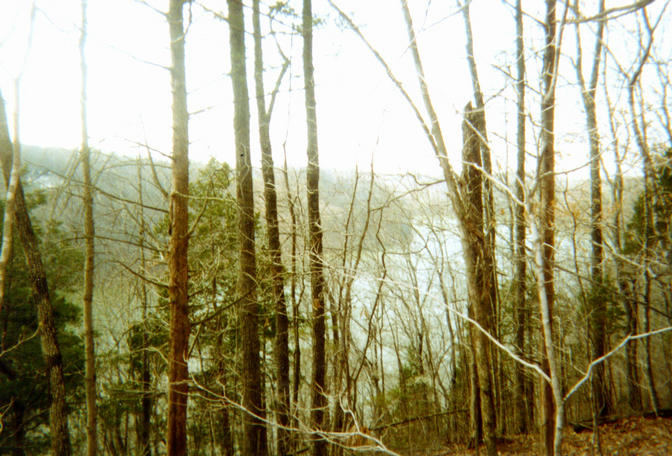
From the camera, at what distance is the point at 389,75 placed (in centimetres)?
348

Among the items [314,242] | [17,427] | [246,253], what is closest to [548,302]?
[314,242]

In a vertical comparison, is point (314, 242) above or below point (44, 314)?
above

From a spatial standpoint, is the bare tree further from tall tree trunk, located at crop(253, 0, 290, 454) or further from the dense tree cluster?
tall tree trunk, located at crop(253, 0, 290, 454)

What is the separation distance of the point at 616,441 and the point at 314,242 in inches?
267

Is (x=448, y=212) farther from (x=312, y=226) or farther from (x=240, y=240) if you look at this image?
(x=240, y=240)

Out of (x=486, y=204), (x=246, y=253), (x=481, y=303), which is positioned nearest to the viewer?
(x=481, y=303)

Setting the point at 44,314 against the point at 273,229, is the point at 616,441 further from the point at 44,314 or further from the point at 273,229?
the point at 44,314

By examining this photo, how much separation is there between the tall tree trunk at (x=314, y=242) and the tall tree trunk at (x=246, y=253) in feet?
3.18

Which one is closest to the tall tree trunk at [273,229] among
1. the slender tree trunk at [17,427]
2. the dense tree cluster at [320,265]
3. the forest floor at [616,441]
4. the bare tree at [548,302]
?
the dense tree cluster at [320,265]

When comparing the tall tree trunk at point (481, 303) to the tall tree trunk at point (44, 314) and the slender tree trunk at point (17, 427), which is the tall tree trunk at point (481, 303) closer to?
the tall tree trunk at point (44, 314)

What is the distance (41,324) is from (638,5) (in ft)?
25.6

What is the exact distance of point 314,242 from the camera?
659 cm

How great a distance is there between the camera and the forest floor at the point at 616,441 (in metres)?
6.60

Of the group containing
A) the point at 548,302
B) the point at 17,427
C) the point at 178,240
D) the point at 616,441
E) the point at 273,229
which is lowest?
the point at 17,427
